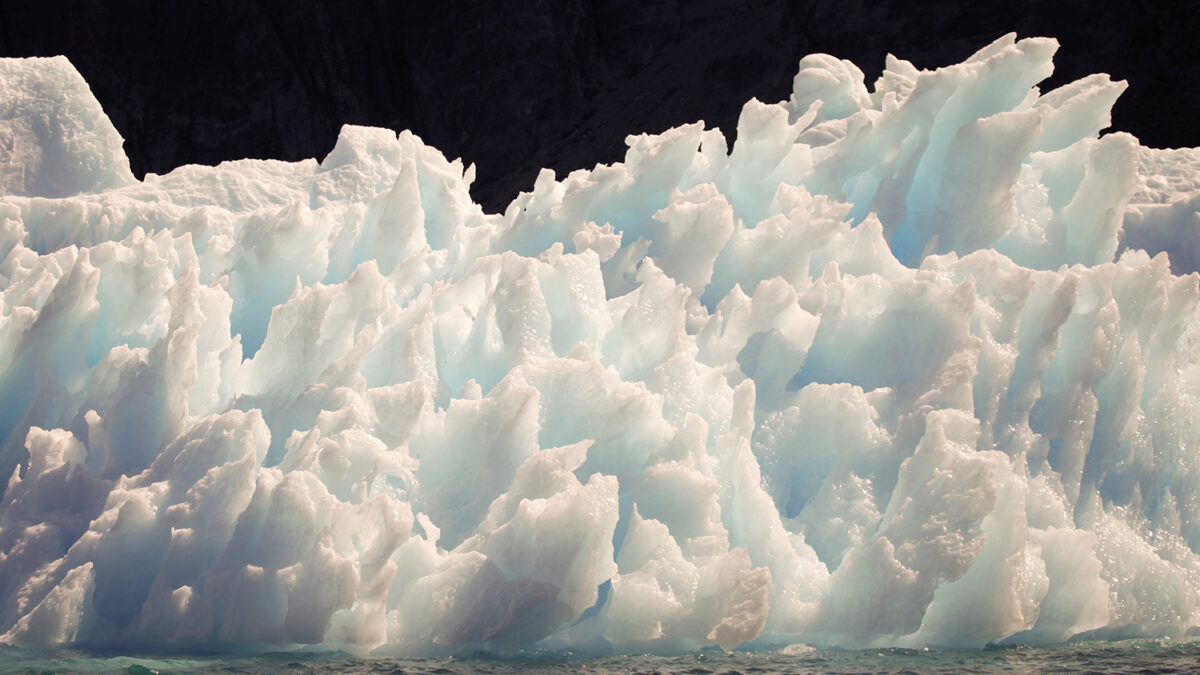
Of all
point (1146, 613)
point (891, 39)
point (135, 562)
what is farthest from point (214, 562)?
point (891, 39)

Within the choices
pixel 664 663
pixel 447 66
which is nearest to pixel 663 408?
pixel 664 663

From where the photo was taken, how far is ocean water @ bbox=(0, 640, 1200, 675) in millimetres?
4441

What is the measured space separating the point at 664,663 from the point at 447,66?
22.5 metres

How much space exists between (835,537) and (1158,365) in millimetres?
2182

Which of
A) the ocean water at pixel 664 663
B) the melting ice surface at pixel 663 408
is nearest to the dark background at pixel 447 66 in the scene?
the melting ice surface at pixel 663 408

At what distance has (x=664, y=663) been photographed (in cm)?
468

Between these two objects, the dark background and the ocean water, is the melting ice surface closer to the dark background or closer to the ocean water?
the ocean water

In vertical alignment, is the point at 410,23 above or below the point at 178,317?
above

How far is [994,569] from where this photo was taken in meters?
5.05

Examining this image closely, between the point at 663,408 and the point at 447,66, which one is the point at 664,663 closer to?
the point at 663,408

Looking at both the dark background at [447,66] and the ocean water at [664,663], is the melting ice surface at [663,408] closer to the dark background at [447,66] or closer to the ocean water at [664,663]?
the ocean water at [664,663]

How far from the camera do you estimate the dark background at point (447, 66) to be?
24.0 meters

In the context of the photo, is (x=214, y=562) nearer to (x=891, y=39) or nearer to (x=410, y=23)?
(x=891, y=39)

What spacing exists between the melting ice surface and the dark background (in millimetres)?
16288
